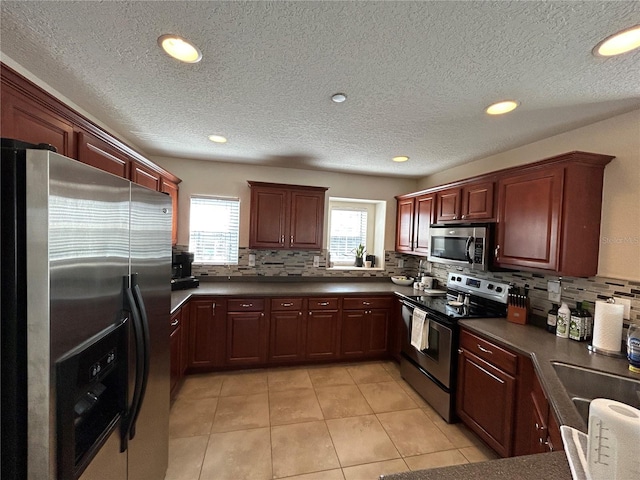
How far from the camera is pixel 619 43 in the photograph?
1.16m

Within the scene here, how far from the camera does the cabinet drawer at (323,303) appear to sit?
3.10 meters

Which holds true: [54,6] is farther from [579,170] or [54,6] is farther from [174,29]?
[579,170]

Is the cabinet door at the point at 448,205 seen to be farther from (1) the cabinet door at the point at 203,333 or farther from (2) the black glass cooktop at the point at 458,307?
(1) the cabinet door at the point at 203,333

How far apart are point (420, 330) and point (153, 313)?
87.4 inches

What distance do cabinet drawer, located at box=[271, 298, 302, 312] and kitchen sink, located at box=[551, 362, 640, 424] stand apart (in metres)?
2.21

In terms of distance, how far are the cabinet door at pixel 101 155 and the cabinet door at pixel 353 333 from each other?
8.37ft

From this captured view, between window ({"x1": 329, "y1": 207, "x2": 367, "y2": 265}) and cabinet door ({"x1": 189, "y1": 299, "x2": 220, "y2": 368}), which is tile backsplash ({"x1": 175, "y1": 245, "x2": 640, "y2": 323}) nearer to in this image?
window ({"x1": 329, "y1": 207, "x2": 367, "y2": 265})

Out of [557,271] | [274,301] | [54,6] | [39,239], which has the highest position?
[54,6]

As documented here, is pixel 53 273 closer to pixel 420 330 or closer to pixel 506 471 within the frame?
pixel 506 471

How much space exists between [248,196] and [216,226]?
574 millimetres

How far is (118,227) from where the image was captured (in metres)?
1.01

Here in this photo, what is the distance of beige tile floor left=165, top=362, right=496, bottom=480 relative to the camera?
5.83 ft

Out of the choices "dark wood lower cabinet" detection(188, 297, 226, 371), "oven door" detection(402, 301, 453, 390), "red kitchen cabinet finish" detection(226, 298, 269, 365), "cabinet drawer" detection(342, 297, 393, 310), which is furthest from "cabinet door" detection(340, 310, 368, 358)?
"dark wood lower cabinet" detection(188, 297, 226, 371)

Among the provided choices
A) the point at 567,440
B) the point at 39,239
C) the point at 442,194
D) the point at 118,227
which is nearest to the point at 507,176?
the point at 442,194
